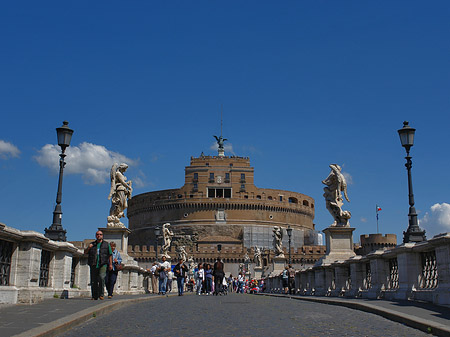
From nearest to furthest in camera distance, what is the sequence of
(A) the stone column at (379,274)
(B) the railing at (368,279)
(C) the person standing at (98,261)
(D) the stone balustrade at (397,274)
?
(D) the stone balustrade at (397,274), (C) the person standing at (98,261), (A) the stone column at (379,274), (B) the railing at (368,279)

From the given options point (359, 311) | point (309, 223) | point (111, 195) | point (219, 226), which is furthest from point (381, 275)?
point (309, 223)

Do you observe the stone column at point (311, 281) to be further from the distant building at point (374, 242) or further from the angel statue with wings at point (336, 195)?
the distant building at point (374, 242)

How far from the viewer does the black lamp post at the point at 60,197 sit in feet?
42.7

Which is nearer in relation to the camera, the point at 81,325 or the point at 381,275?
the point at 81,325

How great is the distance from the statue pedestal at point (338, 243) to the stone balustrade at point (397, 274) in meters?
0.42

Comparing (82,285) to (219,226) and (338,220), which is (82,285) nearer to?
(338,220)

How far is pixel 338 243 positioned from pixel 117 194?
6.74 meters

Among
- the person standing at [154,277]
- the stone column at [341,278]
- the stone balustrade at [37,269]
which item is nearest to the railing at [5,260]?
the stone balustrade at [37,269]

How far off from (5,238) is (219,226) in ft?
280

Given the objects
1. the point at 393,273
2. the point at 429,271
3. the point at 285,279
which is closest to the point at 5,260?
the point at 429,271

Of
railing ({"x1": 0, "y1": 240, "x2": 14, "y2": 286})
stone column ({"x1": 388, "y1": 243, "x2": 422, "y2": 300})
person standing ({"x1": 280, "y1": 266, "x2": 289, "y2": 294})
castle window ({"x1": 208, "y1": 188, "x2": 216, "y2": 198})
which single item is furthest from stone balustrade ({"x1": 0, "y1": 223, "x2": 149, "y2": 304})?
castle window ({"x1": 208, "y1": 188, "x2": 216, "y2": 198})

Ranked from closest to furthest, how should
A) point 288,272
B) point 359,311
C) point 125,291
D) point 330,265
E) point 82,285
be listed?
point 359,311 < point 82,285 < point 330,265 < point 125,291 < point 288,272

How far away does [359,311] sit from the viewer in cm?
945

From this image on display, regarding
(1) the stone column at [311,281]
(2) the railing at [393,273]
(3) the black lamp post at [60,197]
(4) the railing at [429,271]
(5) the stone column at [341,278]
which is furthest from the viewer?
(1) the stone column at [311,281]
